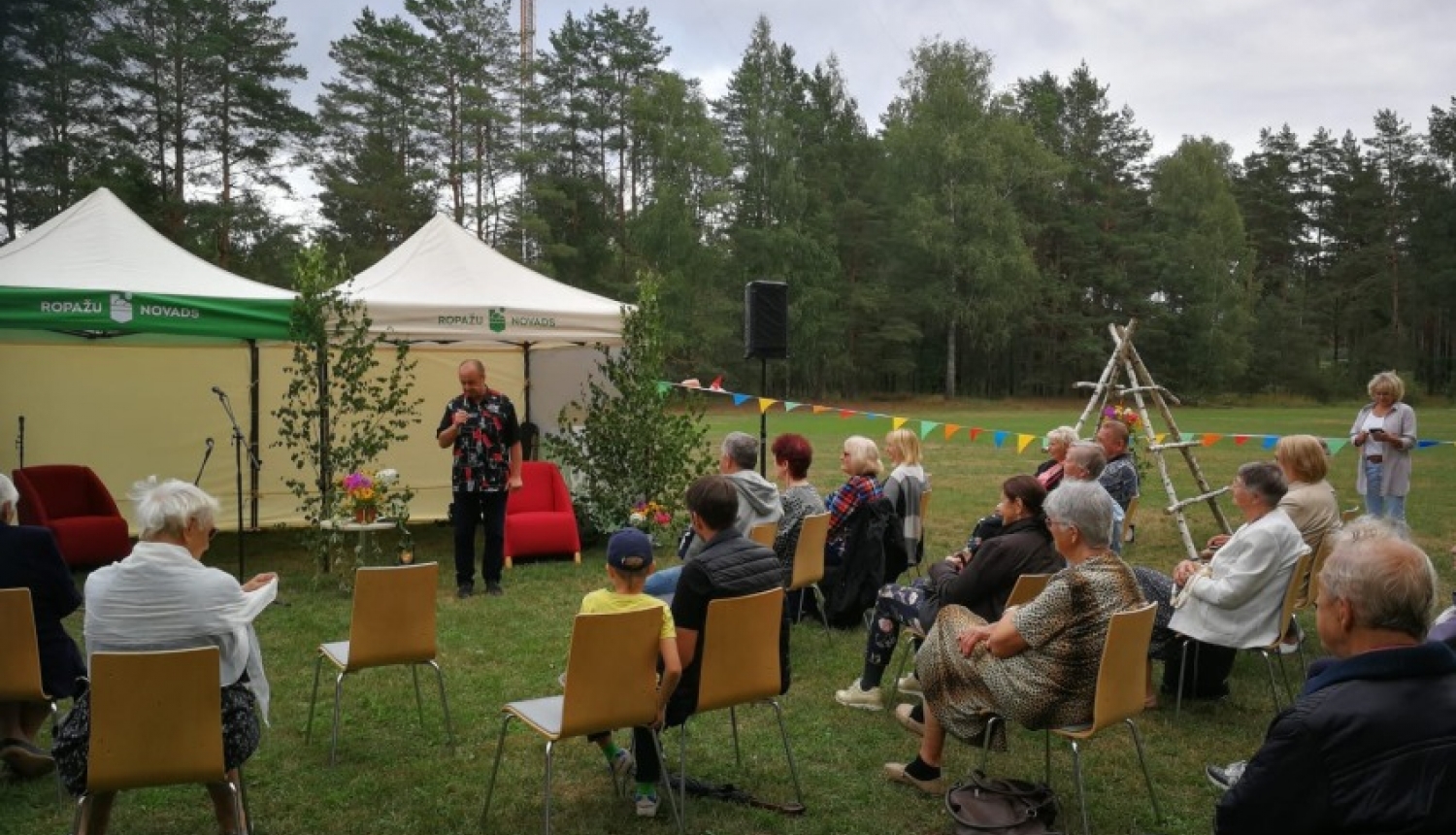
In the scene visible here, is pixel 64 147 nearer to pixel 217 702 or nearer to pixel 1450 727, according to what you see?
pixel 217 702

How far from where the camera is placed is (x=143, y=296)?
661 cm

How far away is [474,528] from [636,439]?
2.07 m

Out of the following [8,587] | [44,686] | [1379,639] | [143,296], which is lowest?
[44,686]

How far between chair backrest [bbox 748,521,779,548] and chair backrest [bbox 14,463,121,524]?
5.28 meters

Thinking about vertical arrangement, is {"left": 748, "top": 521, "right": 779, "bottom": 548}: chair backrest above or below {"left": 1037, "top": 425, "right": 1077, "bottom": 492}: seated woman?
below

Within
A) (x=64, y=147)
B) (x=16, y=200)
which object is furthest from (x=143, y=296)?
(x=64, y=147)

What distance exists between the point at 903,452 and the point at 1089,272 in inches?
1466

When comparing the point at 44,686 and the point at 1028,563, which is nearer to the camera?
the point at 44,686

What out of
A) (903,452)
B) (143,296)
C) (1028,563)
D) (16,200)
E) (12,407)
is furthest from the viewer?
(16,200)

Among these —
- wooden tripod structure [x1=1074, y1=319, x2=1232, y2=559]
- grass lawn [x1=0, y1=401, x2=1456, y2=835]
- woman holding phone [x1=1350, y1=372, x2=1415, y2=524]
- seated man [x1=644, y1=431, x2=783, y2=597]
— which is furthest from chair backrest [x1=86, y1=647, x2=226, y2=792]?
woman holding phone [x1=1350, y1=372, x2=1415, y2=524]

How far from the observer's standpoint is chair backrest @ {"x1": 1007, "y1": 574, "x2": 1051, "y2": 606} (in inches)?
144

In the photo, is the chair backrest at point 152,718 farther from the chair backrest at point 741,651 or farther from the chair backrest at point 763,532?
the chair backrest at point 763,532

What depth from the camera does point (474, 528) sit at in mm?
6855

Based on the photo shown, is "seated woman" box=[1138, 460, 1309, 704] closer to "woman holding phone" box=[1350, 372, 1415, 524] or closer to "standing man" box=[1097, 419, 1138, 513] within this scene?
"standing man" box=[1097, 419, 1138, 513]
